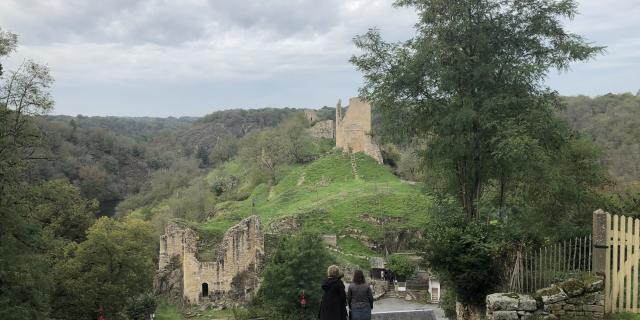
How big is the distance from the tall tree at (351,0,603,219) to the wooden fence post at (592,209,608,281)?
260 centimetres

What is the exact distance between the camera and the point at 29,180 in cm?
1845

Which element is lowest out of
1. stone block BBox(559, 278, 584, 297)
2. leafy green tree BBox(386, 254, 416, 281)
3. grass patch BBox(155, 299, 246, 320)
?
grass patch BBox(155, 299, 246, 320)

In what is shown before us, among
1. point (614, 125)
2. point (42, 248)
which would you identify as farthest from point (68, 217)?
point (614, 125)

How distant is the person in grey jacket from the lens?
848cm

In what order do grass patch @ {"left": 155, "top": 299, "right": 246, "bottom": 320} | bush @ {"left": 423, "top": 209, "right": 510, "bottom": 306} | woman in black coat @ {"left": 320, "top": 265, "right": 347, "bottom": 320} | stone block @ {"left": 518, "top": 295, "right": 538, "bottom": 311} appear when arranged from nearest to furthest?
Answer: woman in black coat @ {"left": 320, "top": 265, "right": 347, "bottom": 320}
stone block @ {"left": 518, "top": 295, "right": 538, "bottom": 311}
bush @ {"left": 423, "top": 209, "right": 510, "bottom": 306}
grass patch @ {"left": 155, "top": 299, "right": 246, "bottom": 320}

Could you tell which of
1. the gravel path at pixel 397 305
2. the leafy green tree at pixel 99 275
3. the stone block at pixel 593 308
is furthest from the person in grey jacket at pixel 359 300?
the leafy green tree at pixel 99 275

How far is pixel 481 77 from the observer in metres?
12.3

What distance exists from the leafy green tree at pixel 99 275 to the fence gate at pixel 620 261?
2018cm

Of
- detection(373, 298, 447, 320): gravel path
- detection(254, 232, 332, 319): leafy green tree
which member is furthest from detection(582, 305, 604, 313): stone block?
detection(373, 298, 447, 320): gravel path

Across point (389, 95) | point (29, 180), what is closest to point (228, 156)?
point (29, 180)

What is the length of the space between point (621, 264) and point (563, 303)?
3.75 feet

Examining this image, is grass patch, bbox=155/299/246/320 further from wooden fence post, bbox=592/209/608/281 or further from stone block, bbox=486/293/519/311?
wooden fence post, bbox=592/209/608/281

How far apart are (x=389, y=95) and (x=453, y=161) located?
228cm

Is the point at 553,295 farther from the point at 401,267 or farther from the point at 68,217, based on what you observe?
the point at 68,217
